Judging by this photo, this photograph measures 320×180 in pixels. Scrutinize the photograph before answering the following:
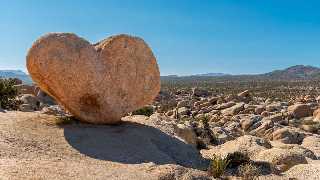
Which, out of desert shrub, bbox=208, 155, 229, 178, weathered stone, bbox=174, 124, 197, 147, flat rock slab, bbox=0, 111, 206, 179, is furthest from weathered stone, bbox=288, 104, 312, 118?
desert shrub, bbox=208, 155, 229, 178

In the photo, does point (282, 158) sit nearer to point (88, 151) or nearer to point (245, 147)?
point (245, 147)

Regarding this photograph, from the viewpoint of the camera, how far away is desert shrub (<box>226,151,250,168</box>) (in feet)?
61.4

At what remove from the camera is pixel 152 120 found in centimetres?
2416

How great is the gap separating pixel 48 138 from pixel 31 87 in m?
38.9

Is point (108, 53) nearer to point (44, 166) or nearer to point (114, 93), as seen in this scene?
point (114, 93)

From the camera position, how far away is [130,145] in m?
18.7

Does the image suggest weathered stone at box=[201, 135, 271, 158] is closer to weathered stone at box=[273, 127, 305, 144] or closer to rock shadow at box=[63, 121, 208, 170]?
rock shadow at box=[63, 121, 208, 170]

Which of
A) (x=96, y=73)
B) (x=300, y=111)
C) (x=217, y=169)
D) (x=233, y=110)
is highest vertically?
(x=96, y=73)

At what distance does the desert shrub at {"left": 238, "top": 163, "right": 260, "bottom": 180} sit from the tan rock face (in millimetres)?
5984

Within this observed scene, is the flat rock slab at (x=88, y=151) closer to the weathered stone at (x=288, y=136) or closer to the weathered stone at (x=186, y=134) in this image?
the weathered stone at (x=186, y=134)

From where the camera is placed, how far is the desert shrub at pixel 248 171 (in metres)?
17.0

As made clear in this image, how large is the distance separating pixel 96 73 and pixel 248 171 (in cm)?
723

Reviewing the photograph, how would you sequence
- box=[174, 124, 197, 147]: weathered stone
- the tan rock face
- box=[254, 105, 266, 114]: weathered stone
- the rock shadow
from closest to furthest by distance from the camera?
the rock shadow → the tan rock face → box=[174, 124, 197, 147]: weathered stone → box=[254, 105, 266, 114]: weathered stone

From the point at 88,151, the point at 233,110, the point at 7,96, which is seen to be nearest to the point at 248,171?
the point at 88,151
